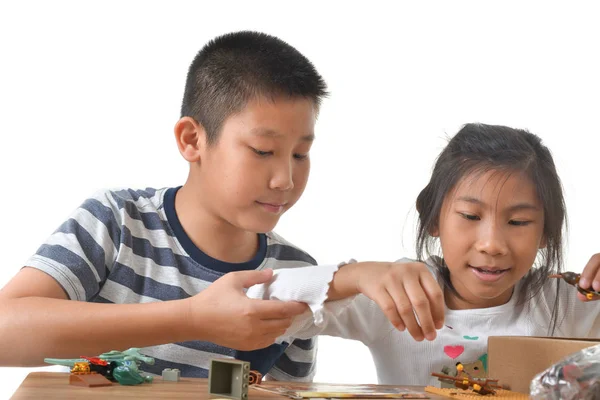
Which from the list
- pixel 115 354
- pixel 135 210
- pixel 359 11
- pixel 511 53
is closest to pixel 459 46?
pixel 511 53

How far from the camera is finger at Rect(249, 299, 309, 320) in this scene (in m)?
0.82

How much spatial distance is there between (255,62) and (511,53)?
48.3 inches

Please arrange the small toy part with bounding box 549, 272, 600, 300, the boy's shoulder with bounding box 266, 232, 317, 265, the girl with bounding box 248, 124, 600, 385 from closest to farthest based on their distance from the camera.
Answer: the small toy part with bounding box 549, 272, 600, 300, the girl with bounding box 248, 124, 600, 385, the boy's shoulder with bounding box 266, 232, 317, 265

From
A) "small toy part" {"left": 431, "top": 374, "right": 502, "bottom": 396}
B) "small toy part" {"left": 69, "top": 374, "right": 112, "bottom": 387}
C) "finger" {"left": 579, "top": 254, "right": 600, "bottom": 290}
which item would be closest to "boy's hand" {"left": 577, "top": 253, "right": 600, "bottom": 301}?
"finger" {"left": 579, "top": 254, "right": 600, "bottom": 290}

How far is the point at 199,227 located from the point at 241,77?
26 centimetres

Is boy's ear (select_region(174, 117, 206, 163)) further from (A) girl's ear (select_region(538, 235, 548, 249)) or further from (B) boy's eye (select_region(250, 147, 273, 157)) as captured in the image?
(A) girl's ear (select_region(538, 235, 548, 249))

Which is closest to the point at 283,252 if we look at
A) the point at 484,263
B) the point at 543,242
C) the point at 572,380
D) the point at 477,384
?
the point at 484,263

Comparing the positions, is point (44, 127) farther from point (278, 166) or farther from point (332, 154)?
point (278, 166)

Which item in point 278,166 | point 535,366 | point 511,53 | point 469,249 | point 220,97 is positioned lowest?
point 535,366

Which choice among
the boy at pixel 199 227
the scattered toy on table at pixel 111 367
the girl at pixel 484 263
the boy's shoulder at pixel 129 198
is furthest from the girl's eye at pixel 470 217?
the scattered toy on table at pixel 111 367

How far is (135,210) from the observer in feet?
4.13

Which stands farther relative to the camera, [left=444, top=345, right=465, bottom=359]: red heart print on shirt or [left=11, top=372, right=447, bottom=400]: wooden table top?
[left=444, top=345, right=465, bottom=359]: red heart print on shirt

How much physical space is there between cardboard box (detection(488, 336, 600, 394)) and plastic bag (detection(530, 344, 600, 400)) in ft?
0.55

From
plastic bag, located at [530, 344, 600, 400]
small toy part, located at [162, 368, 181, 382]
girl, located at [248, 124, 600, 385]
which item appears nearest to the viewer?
plastic bag, located at [530, 344, 600, 400]
